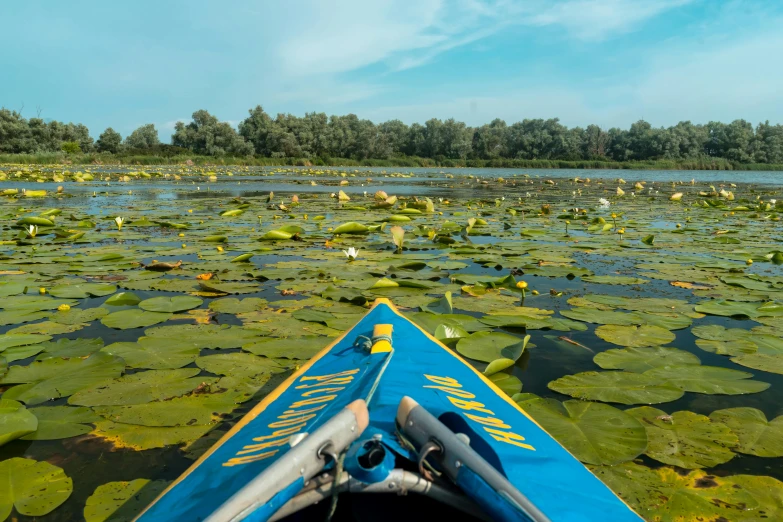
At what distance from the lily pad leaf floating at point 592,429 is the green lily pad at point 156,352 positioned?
114 cm

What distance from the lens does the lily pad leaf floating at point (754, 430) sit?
3.82ft

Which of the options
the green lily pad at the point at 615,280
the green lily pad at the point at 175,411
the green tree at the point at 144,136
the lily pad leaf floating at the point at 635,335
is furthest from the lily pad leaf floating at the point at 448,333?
the green tree at the point at 144,136

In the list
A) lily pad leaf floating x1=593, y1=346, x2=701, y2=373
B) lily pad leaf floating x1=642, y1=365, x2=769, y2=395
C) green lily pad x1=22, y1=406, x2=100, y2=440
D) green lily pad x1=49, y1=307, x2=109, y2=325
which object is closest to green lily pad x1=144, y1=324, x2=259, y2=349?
green lily pad x1=49, y1=307, x2=109, y2=325

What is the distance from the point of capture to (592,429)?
4.09ft

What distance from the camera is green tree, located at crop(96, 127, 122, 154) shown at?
3988 cm

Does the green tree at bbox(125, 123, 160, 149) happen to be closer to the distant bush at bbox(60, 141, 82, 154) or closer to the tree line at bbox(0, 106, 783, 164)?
the tree line at bbox(0, 106, 783, 164)

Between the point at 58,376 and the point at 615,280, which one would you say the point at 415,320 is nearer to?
the point at 58,376

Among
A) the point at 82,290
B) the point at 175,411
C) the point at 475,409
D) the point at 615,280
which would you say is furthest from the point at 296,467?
the point at 615,280

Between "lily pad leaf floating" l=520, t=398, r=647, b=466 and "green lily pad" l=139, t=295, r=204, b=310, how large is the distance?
1568mm

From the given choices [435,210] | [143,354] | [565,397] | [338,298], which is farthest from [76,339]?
[435,210]

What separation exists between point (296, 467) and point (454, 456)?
0.19 metres

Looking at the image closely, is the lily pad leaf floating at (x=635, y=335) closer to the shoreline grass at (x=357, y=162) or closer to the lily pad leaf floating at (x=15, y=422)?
the lily pad leaf floating at (x=15, y=422)

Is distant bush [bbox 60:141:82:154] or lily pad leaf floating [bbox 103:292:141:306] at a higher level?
distant bush [bbox 60:141:82:154]

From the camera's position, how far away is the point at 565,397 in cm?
145
